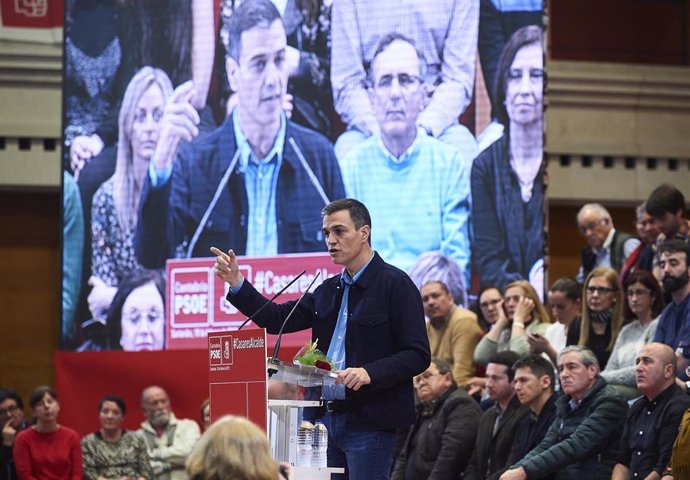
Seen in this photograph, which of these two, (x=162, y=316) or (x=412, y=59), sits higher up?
(x=412, y=59)

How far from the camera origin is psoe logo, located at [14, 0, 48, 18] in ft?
35.3

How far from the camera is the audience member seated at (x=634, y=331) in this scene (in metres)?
6.46

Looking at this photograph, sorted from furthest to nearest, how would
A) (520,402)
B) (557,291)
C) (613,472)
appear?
(557,291) → (520,402) → (613,472)

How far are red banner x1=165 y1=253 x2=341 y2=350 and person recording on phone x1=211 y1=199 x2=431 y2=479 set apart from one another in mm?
3972

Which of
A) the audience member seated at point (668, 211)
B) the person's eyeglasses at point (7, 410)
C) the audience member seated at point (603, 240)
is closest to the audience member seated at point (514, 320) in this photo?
the audience member seated at point (603, 240)

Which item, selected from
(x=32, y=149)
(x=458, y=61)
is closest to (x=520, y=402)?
(x=458, y=61)

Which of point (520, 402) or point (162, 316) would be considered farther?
point (162, 316)

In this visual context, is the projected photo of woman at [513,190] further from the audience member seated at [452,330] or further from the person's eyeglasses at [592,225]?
the audience member seated at [452,330]

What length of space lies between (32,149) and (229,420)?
8973mm

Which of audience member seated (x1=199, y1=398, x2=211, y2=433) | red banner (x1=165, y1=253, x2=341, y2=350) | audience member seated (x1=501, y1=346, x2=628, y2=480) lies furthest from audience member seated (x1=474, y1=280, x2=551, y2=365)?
audience member seated (x1=199, y1=398, x2=211, y2=433)

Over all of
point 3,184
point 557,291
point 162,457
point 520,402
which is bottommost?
point 162,457

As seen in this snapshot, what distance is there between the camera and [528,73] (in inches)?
329

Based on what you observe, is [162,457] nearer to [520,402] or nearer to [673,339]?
[520,402]

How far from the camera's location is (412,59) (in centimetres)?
851
